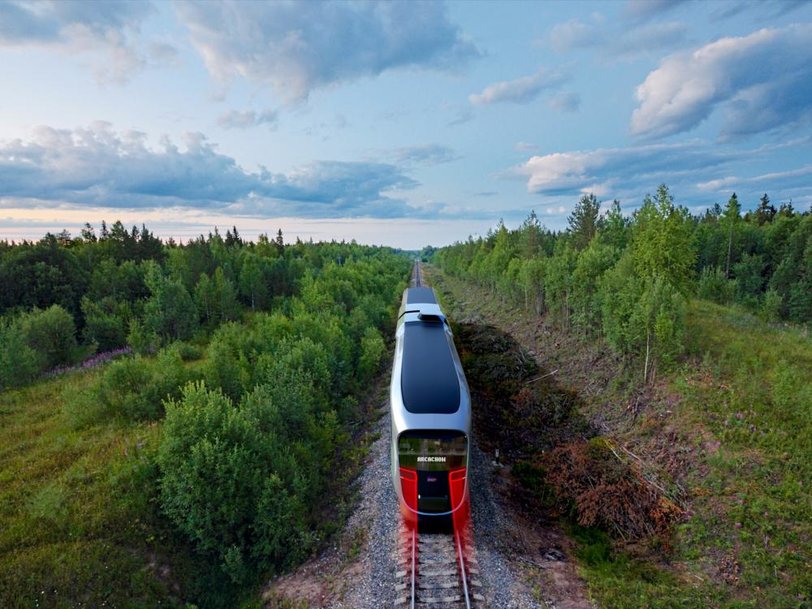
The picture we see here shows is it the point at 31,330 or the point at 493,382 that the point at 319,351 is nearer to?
the point at 493,382

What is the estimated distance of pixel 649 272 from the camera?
995 inches

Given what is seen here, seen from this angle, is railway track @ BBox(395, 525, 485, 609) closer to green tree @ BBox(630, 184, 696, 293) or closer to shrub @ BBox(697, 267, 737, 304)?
green tree @ BBox(630, 184, 696, 293)

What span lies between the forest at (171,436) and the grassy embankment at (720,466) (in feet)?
34.6

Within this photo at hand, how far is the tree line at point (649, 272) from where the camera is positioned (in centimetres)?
2245

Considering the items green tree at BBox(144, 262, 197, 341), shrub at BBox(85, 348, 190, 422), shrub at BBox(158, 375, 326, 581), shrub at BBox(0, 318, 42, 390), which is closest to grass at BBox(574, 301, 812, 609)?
shrub at BBox(158, 375, 326, 581)

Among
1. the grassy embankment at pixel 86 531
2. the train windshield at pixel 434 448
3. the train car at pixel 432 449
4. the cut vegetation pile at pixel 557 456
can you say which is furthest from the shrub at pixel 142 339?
the train windshield at pixel 434 448

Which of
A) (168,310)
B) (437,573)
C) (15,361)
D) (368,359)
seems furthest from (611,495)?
(168,310)

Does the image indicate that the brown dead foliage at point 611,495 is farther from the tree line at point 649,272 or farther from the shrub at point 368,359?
the shrub at point 368,359

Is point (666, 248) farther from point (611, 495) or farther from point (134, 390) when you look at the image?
point (134, 390)

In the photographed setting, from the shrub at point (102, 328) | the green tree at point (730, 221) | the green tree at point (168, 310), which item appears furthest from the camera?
the green tree at point (730, 221)

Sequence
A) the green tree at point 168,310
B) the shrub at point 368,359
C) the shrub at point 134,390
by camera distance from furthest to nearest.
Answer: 1. the green tree at point 168,310
2. the shrub at point 368,359
3. the shrub at point 134,390

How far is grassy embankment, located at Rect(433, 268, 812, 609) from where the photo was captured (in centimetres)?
1130

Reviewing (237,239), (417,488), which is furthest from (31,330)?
(237,239)

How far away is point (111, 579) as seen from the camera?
1201 cm
